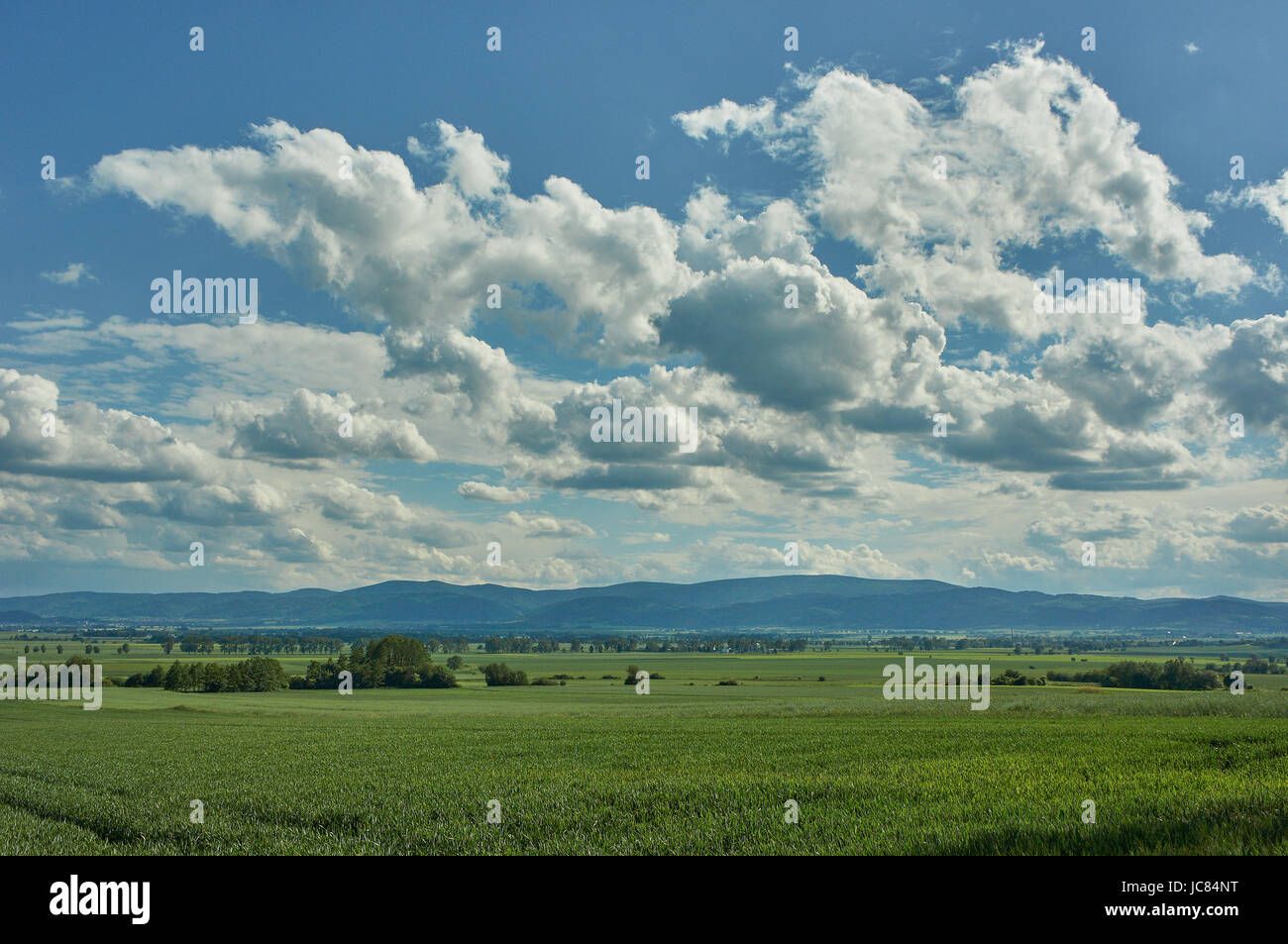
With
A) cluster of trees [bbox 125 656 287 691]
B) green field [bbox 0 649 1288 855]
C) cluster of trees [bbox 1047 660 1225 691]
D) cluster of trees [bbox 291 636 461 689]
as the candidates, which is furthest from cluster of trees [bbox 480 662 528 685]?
cluster of trees [bbox 1047 660 1225 691]

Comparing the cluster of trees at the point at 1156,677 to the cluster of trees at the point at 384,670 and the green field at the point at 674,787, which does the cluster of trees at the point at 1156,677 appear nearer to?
the green field at the point at 674,787

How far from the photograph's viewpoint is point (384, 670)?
12731 cm

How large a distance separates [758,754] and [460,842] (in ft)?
53.8

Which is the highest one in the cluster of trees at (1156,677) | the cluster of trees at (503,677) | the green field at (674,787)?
the green field at (674,787)

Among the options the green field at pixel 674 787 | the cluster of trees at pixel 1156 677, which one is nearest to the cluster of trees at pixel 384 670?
the green field at pixel 674 787

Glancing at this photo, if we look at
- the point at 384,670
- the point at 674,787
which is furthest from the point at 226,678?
the point at 674,787

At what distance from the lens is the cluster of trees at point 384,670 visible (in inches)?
4845

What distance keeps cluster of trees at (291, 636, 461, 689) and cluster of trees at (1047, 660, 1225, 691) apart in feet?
318

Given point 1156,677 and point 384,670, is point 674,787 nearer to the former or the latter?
point 1156,677

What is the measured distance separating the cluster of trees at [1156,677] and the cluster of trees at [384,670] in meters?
97.0

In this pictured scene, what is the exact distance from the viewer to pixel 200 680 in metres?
115

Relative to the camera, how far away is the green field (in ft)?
53.8
